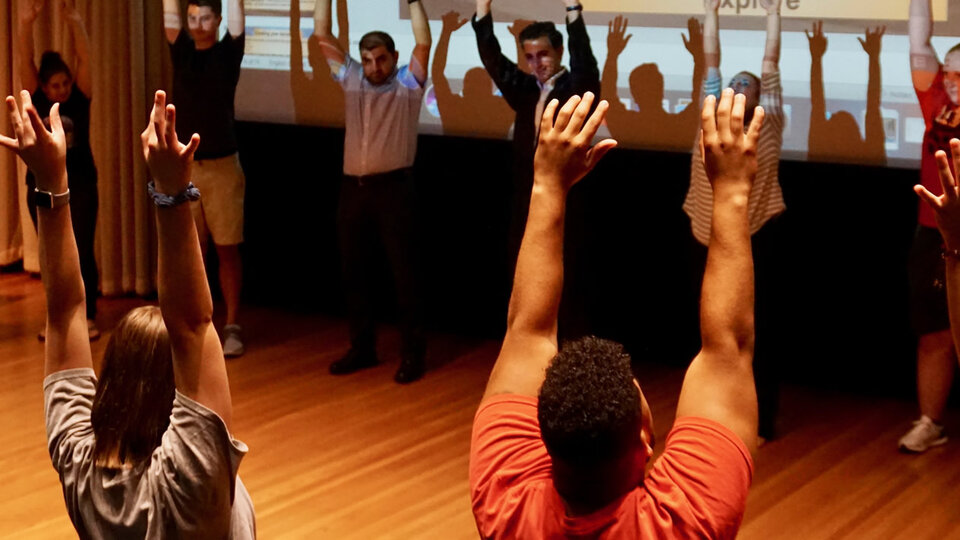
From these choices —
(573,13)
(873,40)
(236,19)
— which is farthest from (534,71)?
(236,19)

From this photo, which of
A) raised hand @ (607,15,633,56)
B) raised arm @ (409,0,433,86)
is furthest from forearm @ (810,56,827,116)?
raised arm @ (409,0,433,86)

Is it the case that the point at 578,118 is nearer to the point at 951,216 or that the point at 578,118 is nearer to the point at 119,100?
the point at 951,216

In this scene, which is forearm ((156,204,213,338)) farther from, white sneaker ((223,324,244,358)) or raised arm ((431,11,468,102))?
raised arm ((431,11,468,102))

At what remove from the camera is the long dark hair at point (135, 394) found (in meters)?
1.65

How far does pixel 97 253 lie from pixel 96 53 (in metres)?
1.08

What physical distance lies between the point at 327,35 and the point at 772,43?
1942mm

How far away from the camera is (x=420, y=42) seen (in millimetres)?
4977

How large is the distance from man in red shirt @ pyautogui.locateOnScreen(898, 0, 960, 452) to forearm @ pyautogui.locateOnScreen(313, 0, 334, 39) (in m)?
2.42

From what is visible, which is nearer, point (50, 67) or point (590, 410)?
point (590, 410)

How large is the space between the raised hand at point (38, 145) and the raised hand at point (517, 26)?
3509 mm

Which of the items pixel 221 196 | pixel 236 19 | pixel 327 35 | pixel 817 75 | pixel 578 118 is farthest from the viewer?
pixel 221 196

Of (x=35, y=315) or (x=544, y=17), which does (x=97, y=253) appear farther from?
(x=544, y=17)

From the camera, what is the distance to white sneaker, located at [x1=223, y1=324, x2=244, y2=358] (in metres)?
5.31

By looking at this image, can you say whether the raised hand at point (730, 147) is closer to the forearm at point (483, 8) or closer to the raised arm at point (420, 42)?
the forearm at point (483, 8)
